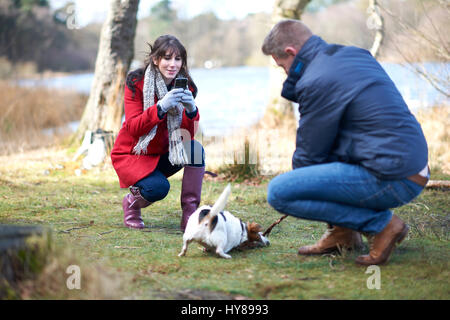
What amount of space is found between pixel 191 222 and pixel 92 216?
184cm

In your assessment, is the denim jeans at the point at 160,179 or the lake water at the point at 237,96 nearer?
the denim jeans at the point at 160,179

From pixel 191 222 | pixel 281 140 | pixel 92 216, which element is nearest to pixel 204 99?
pixel 281 140

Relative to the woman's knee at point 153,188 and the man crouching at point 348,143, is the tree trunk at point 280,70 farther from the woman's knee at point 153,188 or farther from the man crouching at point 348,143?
the man crouching at point 348,143

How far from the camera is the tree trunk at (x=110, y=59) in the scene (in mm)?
8523

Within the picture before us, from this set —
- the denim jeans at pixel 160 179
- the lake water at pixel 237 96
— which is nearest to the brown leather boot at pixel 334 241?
the denim jeans at pixel 160 179

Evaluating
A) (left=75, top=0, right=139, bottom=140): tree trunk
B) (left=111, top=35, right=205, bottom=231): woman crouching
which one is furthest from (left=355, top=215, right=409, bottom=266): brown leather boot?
(left=75, top=0, right=139, bottom=140): tree trunk

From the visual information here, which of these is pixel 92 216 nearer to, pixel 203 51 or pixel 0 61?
pixel 0 61

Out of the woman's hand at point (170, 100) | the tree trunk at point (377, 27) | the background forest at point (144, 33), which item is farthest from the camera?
the background forest at point (144, 33)

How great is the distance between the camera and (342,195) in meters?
2.95

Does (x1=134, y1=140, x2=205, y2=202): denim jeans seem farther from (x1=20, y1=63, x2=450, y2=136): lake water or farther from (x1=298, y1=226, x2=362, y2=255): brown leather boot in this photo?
(x1=20, y1=63, x2=450, y2=136): lake water

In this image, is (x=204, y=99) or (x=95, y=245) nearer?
(x=95, y=245)

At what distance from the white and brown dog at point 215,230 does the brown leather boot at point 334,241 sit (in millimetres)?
462

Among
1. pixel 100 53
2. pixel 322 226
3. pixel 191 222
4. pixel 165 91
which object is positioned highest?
pixel 100 53
